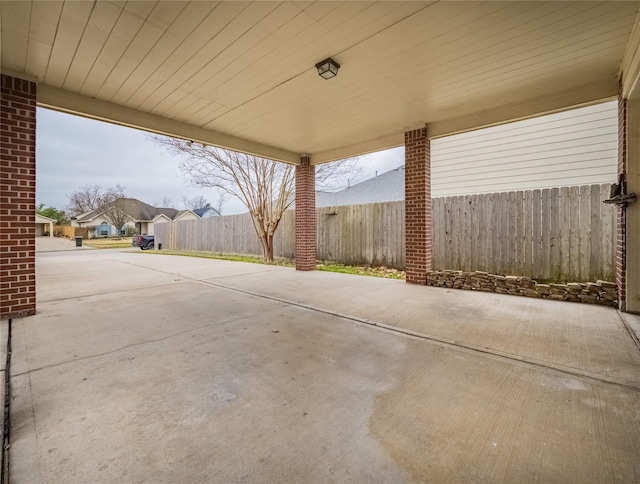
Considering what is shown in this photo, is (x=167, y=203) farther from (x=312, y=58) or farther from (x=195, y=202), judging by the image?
(x=312, y=58)

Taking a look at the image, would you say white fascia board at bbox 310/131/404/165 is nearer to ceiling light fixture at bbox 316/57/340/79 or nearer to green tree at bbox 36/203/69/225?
ceiling light fixture at bbox 316/57/340/79

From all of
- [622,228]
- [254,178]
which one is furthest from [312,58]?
[254,178]

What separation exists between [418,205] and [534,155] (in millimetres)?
3209

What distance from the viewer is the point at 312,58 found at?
3293mm

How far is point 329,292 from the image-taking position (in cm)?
483

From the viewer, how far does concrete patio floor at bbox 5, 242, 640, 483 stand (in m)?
1.31

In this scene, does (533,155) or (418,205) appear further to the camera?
(533,155)

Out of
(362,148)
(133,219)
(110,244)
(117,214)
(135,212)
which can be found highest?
(135,212)

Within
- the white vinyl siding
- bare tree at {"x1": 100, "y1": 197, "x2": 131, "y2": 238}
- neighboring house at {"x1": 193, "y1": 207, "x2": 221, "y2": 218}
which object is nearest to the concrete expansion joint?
the white vinyl siding

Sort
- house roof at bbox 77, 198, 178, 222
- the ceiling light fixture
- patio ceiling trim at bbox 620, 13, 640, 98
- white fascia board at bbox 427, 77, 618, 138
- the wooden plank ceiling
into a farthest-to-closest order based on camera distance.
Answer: house roof at bbox 77, 198, 178, 222 → white fascia board at bbox 427, 77, 618, 138 → the ceiling light fixture → patio ceiling trim at bbox 620, 13, 640, 98 → the wooden plank ceiling

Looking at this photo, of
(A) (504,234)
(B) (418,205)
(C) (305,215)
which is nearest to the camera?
(A) (504,234)

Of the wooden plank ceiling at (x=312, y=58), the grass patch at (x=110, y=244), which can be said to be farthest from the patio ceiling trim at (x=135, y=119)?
the grass patch at (x=110, y=244)

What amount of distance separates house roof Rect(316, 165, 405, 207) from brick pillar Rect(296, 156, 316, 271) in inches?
206

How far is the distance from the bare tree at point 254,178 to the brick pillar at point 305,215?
6.63 ft
